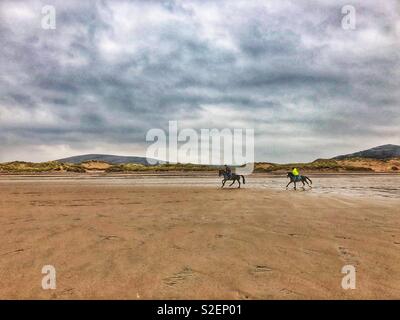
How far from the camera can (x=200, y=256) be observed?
5824mm

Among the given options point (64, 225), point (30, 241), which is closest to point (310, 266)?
point (30, 241)

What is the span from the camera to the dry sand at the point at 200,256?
14.3 ft

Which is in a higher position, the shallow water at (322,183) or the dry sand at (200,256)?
the dry sand at (200,256)

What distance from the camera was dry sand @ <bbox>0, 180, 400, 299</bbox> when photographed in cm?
436

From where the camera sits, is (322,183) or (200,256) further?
(322,183)

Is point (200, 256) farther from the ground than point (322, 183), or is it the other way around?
point (200, 256)

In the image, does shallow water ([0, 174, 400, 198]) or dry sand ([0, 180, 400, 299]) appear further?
shallow water ([0, 174, 400, 198])

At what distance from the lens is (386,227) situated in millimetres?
8430

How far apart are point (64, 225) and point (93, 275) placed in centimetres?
439

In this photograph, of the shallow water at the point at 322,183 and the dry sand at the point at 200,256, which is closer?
the dry sand at the point at 200,256

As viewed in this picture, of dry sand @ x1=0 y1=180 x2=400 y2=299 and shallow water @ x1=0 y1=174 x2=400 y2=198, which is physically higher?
dry sand @ x1=0 y1=180 x2=400 y2=299
